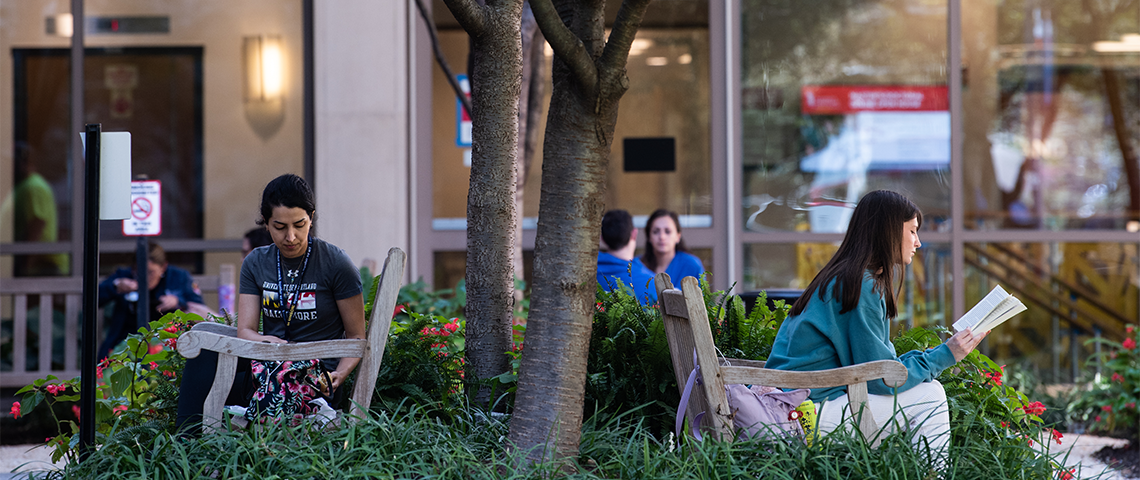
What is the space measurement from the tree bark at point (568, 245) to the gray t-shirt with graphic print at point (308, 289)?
83 centimetres

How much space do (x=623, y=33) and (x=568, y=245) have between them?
2.45 ft

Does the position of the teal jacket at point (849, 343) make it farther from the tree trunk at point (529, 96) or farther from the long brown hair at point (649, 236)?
the tree trunk at point (529, 96)

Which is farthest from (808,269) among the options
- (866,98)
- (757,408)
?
(757,408)

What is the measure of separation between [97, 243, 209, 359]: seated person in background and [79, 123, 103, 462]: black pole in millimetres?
3147

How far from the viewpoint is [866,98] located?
828cm

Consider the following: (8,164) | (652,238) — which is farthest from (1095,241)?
(8,164)

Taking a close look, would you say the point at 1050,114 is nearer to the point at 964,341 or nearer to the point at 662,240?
the point at 662,240

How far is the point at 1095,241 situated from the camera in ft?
27.1

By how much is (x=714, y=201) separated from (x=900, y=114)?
72.4 inches

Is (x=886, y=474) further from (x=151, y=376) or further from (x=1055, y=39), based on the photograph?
(x=1055, y=39)

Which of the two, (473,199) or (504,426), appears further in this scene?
(473,199)

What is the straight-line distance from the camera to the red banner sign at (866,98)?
8.20 meters

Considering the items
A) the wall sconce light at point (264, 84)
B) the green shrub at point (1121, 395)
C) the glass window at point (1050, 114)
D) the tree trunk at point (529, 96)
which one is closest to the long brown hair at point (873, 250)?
the green shrub at point (1121, 395)

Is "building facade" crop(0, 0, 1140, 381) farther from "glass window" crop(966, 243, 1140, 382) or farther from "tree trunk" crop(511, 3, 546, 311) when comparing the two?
"tree trunk" crop(511, 3, 546, 311)
